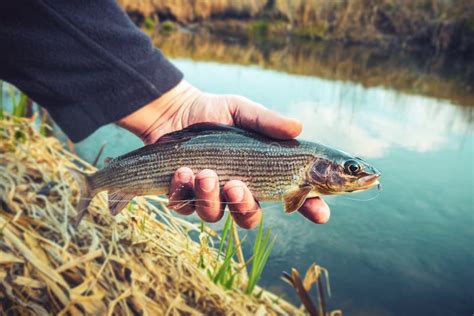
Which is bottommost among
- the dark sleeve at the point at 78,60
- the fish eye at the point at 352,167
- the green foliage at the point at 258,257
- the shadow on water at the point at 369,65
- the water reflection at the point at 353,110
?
the shadow on water at the point at 369,65

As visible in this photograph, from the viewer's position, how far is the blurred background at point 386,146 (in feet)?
15.2

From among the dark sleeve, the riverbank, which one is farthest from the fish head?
the riverbank

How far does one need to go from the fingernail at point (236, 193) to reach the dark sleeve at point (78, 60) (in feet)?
3.35

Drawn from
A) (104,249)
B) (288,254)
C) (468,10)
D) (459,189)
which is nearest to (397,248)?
(288,254)

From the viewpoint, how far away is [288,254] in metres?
4.86

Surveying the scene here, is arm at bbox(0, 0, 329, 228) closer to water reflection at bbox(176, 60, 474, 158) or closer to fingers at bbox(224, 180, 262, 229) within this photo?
fingers at bbox(224, 180, 262, 229)

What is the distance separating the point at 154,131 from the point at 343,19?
2466cm

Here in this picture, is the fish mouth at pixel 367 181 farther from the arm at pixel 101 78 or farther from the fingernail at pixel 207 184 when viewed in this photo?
the fingernail at pixel 207 184

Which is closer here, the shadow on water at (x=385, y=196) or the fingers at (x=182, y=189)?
the fingers at (x=182, y=189)

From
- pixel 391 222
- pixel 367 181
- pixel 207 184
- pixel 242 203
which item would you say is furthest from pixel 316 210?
pixel 391 222

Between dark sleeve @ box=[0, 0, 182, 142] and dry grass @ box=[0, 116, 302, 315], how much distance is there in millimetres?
837

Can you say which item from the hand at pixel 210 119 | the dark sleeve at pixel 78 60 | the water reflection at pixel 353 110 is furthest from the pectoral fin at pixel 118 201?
the water reflection at pixel 353 110

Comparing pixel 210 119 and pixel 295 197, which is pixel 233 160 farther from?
pixel 210 119

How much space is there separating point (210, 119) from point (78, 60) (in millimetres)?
1029
